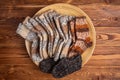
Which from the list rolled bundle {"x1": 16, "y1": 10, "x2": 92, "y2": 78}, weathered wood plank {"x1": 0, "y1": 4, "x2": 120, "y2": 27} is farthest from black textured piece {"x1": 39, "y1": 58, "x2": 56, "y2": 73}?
weathered wood plank {"x1": 0, "y1": 4, "x2": 120, "y2": 27}

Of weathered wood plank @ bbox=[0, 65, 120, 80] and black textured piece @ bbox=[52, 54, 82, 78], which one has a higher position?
black textured piece @ bbox=[52, 54, 82, 78]

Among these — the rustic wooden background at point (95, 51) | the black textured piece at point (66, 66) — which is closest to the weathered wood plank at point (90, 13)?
the rustic wooden background at point (95, 51)

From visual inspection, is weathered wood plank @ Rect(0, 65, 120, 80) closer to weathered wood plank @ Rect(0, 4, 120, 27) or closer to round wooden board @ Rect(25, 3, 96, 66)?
round wooden board @ Rect(25, 3, 96, 66)

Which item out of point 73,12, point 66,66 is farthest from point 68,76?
point 73,12

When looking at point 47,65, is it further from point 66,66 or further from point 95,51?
point 95,51

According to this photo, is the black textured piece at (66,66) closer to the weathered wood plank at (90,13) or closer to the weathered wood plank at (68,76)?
the weathered wood plank at (68,76)

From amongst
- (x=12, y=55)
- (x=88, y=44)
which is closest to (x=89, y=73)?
(x=88, y=44)
